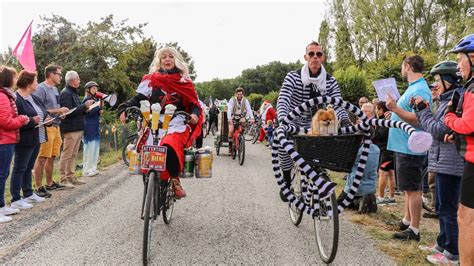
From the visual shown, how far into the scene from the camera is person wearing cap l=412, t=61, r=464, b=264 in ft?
11.4

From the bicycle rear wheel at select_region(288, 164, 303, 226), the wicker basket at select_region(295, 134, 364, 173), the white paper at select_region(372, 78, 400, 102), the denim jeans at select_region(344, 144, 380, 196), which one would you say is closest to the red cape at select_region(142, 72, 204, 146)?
the bicycle rear wheel at select_region(288, 164, 303, 226)

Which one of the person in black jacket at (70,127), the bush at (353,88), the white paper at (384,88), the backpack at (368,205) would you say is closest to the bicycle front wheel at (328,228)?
the white paper at (384,88)

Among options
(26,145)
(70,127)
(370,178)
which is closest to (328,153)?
(370,178)

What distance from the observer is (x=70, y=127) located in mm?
7227

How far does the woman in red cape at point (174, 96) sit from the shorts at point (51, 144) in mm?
2955

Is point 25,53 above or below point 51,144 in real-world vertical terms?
above

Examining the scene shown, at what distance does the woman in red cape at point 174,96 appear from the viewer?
4.19m

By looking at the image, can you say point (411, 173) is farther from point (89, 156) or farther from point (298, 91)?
point (89, 156)

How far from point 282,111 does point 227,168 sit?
5.62 metres

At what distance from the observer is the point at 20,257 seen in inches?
142

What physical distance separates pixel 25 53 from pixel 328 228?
6.91 metres

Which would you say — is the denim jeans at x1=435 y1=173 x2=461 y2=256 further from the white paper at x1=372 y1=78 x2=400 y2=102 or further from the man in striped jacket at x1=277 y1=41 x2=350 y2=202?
the man in striped jacket at x1=277 y1=41 x2=350 y2=202

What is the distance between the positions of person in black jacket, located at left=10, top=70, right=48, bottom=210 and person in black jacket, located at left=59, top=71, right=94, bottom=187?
1.20 m

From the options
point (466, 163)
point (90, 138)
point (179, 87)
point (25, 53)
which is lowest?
point (90, 138)
